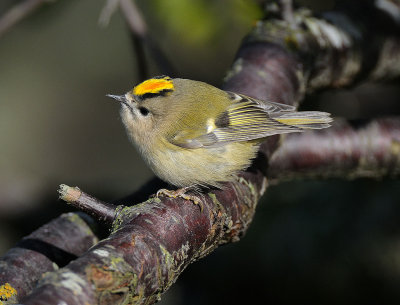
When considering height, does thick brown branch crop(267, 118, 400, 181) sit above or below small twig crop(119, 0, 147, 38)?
below

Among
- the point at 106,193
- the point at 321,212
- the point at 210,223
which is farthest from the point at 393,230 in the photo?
the point at 106,193

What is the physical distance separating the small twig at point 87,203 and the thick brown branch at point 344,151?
1610 mm

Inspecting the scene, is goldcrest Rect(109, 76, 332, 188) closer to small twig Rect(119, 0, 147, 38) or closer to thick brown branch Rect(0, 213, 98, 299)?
small twig Rect(119, 0, 147, 38)

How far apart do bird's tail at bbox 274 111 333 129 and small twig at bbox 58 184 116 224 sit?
1.22m

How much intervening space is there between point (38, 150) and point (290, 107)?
15.6ft

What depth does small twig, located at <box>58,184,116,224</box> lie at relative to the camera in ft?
5.79

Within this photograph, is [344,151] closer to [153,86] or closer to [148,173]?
[153,86]

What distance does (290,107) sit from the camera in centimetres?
291

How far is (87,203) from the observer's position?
1.83m

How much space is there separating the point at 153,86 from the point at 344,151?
1.24 m

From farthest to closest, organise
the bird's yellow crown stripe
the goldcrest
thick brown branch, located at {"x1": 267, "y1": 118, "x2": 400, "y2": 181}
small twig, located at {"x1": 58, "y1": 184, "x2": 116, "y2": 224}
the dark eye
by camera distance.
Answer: thick brown branch, located at {"x1": 267, "y1": 118, "x2": 400, "y2": 181} < the dark eye < the bird's yellow crown stripe < the goldcrest < small twig, located at {"x1": 58, "y1": 184, "x2": 116, "y2": 224}

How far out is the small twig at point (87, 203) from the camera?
A: 177 centimetres

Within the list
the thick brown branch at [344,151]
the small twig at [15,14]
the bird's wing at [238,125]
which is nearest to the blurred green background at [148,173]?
the bird's wing at [238,125]

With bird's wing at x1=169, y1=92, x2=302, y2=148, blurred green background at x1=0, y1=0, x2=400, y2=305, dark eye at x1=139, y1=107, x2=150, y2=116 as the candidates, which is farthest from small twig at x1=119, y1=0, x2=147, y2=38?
bird's wing at x1=169, y1=92, x2=302, y2=148
